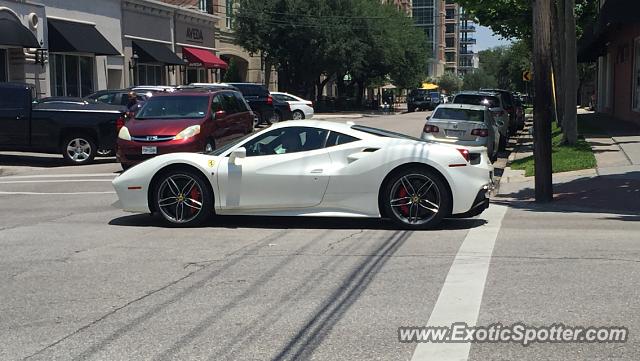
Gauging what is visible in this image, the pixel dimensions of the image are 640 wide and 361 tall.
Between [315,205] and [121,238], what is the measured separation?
240cm

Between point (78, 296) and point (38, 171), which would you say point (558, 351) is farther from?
point (38, 171)

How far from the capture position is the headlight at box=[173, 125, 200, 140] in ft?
45.5

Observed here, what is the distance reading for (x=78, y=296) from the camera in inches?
237

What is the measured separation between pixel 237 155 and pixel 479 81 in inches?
4866

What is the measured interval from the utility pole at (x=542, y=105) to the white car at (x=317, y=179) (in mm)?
2933

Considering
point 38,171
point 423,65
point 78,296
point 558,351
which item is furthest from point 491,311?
point 423,65

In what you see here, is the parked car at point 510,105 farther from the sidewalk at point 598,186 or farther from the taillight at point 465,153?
the taillight at point 465,153

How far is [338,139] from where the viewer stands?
29.6 feet

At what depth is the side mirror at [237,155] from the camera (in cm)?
873

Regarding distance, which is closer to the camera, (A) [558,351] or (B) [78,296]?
(A) [558,351]

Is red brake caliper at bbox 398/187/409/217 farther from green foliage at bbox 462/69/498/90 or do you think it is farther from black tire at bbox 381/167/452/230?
green foliage at bbox 462/69/498/90

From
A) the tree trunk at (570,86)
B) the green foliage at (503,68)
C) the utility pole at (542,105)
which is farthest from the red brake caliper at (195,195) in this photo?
the green foliage at (503,68)

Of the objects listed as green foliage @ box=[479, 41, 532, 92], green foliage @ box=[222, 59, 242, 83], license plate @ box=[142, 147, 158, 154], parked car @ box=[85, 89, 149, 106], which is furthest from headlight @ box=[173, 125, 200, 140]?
green foliage @ box=[479, 41, 532, 92]

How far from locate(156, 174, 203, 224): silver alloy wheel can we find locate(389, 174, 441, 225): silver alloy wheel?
2497 millimetres
